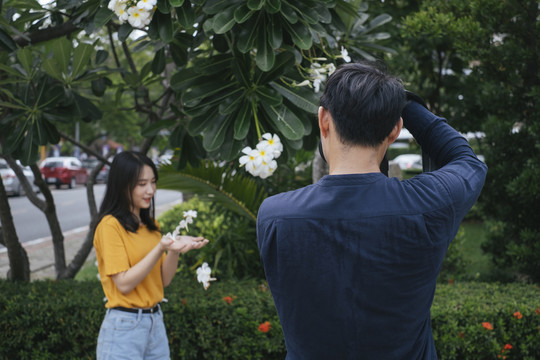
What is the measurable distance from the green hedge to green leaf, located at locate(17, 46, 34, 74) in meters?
1.58

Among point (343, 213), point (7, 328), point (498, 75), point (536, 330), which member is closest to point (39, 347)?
point (7, 328)

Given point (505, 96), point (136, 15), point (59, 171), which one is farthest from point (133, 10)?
point (59, 171)

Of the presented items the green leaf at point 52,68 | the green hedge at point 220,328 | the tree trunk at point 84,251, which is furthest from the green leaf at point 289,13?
the tree trunk at point 84,251

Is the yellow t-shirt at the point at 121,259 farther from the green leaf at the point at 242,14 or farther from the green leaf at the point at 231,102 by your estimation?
the green leaf at the point at 242,14

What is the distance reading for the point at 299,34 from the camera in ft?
7.44

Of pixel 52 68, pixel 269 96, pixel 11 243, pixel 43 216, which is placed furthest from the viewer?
pixel 43 216

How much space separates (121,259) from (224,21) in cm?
119

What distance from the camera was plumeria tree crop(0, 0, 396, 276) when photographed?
2.20 metres

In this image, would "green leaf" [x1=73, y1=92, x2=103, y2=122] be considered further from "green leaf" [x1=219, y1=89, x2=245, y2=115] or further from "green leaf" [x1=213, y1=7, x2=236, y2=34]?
"green leaf" [x1=213, y1=7, x2=236, y2=34]

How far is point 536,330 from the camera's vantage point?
3.42 metres

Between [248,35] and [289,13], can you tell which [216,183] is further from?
[289,13]

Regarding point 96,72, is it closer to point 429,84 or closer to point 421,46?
point 421,46

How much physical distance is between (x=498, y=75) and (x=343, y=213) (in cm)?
396

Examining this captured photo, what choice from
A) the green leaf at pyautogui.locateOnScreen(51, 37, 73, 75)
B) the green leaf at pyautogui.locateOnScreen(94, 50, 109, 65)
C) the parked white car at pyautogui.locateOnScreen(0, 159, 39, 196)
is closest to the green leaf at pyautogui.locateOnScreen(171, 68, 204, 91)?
the green leaf at pyautogui.locateOnScreen(51, 37, 73, 75)
